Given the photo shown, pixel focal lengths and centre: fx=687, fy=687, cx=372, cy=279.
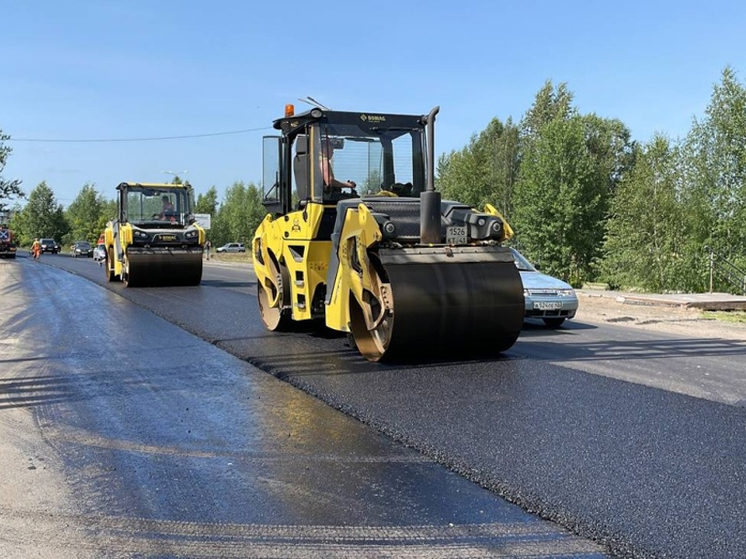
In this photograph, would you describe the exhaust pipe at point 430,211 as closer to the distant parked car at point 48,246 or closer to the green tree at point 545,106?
the green tree at point 545,106

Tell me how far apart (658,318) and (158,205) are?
1291 cm

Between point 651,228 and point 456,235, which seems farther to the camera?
point 651,228

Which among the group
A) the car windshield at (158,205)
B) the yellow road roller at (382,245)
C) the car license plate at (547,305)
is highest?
the car windshield at (158,205)

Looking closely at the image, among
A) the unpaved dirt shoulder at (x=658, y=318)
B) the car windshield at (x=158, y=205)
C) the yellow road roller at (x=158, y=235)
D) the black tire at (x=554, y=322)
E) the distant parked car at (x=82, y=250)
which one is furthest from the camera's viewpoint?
the distant parked car at (x=82, y=250)

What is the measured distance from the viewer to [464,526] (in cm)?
335

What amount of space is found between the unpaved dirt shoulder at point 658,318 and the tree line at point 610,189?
27.5 ft

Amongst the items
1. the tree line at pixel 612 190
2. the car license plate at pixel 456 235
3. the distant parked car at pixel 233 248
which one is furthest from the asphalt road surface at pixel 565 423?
the distant parked car at pixel 233 248

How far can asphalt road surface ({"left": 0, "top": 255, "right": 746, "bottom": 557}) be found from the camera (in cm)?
339

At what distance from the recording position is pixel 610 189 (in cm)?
5194

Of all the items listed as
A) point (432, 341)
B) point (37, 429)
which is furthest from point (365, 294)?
point (37, 429)

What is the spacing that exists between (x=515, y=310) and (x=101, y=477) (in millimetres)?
4517

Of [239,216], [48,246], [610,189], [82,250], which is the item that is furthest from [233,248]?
[610,189]

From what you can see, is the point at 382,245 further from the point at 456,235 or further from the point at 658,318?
the point at 658,318

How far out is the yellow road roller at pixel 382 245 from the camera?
688 centimetres
